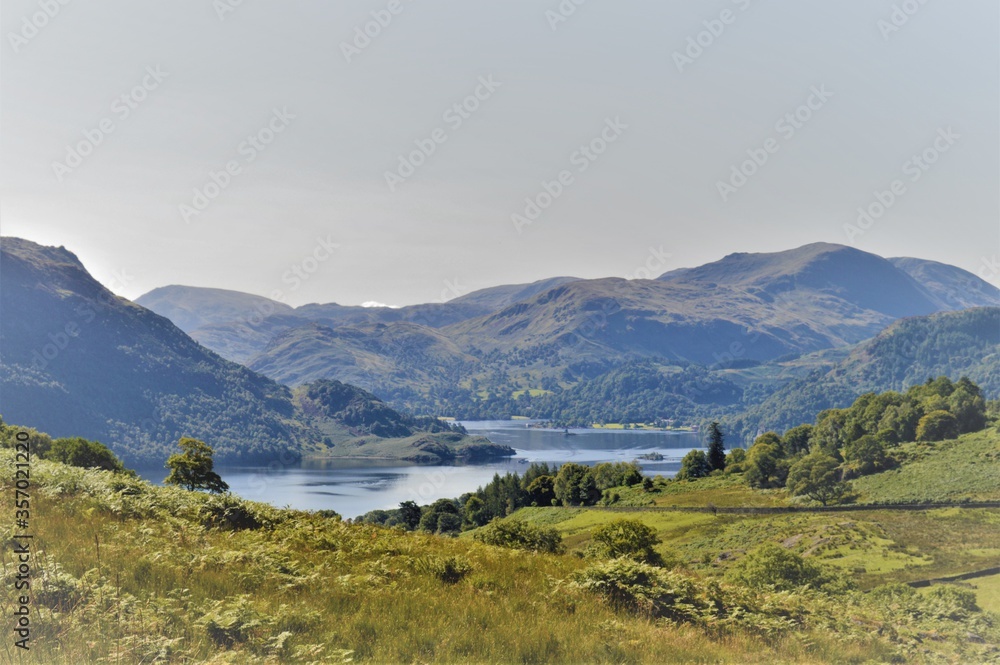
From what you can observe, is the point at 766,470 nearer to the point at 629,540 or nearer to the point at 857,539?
the point at 857,539

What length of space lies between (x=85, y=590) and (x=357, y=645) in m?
4.21

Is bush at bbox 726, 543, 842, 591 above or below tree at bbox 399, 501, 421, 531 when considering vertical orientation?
above

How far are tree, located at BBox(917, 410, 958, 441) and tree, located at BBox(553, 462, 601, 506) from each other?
52.8 metres

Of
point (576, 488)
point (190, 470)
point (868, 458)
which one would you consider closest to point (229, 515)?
point (190, 470)

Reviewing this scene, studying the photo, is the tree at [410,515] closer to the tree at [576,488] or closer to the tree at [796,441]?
the tree at [576,488]

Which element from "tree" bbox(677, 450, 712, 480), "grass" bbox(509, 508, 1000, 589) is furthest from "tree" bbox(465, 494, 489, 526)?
"grass" bbox(509, 508, 1000, 589)

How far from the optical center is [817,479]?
86.2 meters

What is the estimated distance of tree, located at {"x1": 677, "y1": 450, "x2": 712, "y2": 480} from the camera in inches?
5315

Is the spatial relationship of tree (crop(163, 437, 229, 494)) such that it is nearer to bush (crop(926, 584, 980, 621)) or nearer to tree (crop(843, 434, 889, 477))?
bush (crop(926, 584, 980, 621))

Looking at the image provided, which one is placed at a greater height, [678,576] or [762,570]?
[678,576]

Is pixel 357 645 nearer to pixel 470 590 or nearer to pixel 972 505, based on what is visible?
pixel 470 590

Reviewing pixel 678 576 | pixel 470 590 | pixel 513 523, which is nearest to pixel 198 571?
pixel 470 590

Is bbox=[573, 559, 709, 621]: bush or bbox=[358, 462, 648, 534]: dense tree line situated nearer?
bbox=[573, 559, 709, 621]: bush

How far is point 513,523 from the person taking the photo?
26.4 m
